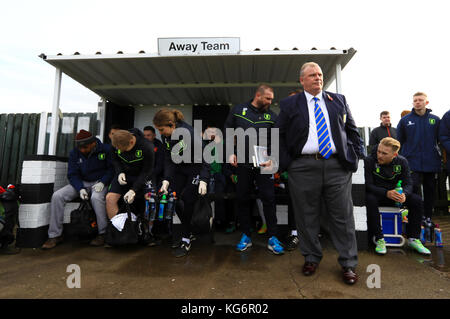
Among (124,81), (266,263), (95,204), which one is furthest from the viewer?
(124,81)

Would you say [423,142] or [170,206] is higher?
[423,142]

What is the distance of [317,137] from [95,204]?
9.83 ft

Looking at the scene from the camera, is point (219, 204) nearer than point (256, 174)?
No

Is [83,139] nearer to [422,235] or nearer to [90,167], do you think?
[90,167]

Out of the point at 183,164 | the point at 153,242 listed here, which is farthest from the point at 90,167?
the point at 183,164

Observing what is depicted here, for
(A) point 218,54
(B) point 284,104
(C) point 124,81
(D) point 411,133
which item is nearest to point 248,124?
(B) point 284,104

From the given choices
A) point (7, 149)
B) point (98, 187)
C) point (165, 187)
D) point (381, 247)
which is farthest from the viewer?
point (7, 149)

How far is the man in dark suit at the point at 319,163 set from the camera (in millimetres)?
2203

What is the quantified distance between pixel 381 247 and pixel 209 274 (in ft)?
6.95

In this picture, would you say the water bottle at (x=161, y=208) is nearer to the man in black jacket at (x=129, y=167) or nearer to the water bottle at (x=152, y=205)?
the water bottle at (x=152, y=205)

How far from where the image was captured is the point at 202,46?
3.60 m

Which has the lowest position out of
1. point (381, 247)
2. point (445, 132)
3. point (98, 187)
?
point (381, 247)

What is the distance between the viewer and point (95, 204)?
334cm
